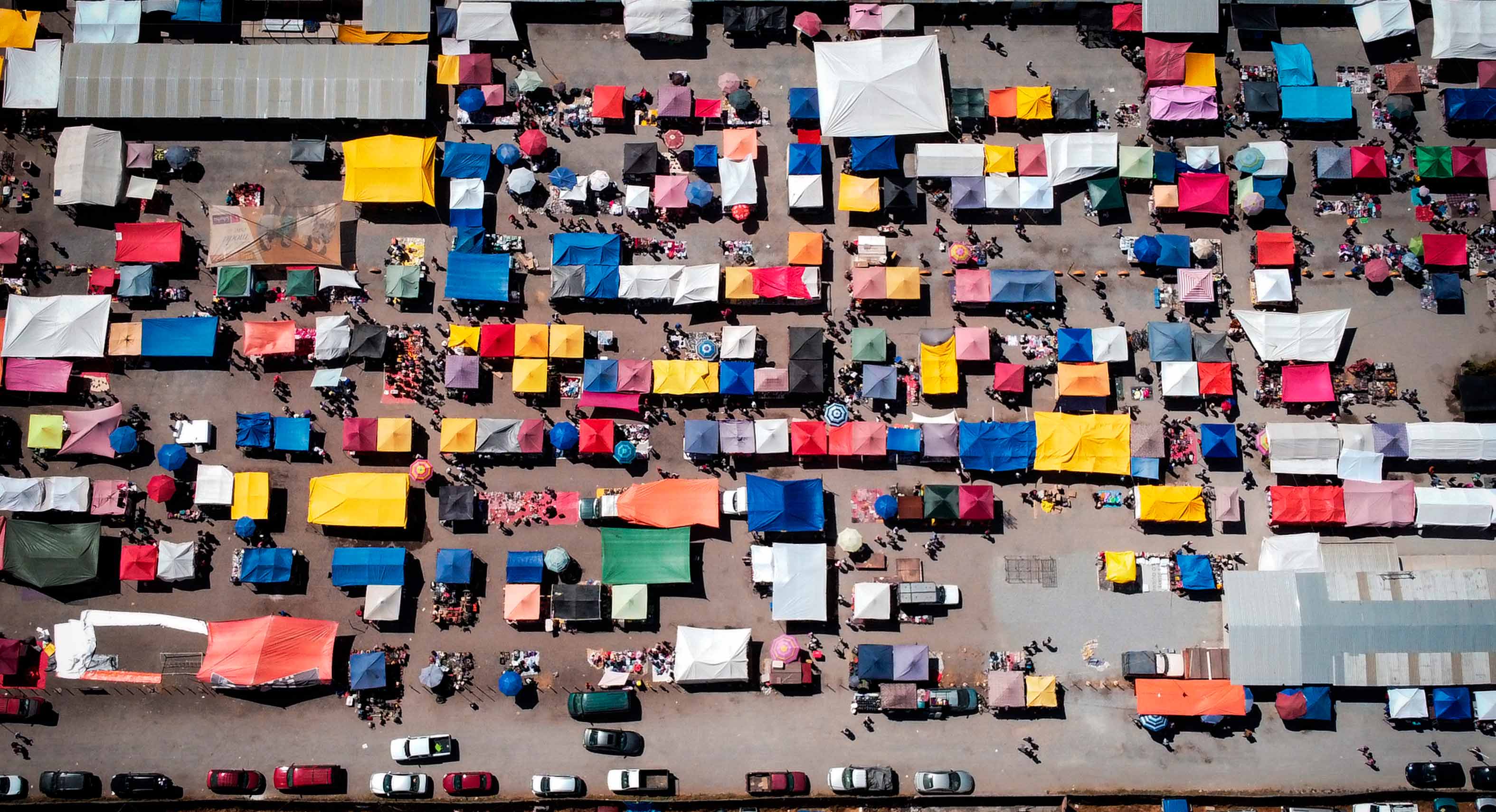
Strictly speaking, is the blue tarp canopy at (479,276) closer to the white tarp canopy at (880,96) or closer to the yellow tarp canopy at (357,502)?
the yellow tarp canopy at (357,502)

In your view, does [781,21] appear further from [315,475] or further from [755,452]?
[315,475]

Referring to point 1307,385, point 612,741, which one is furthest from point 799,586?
point 1307,385

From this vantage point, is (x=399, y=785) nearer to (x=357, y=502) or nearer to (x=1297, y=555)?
(x=357, y=502)

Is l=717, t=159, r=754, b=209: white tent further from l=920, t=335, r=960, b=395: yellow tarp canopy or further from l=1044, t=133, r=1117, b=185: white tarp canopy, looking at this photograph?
l=1044, t=133, r=1117, b=185: white tarp canopy

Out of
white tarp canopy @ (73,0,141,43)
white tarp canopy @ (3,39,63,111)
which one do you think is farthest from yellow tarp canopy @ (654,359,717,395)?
white tarp canopy @ (3,39,63,111)

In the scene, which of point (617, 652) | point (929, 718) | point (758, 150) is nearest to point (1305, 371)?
point (929, 718)

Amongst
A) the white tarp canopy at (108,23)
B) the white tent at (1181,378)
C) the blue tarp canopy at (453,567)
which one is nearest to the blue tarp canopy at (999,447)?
the white tent at (1181,378)
